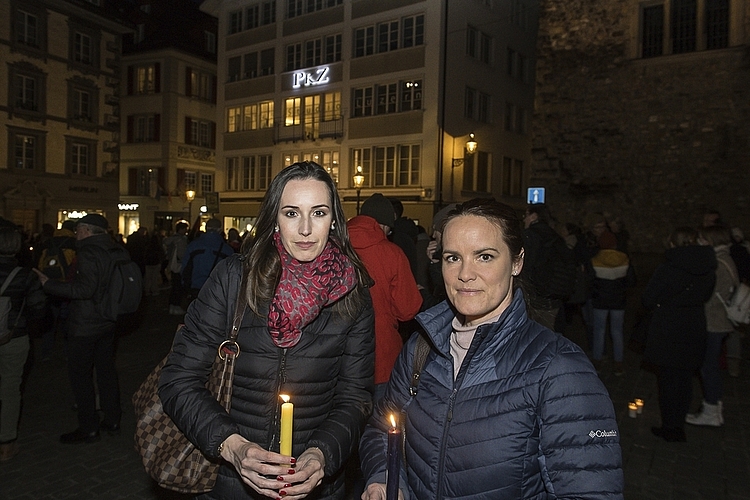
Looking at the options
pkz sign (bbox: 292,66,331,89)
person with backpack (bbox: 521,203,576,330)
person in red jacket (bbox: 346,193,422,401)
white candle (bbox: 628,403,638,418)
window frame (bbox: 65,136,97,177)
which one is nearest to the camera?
person in red jacket (bbox: 346,193,422,401)

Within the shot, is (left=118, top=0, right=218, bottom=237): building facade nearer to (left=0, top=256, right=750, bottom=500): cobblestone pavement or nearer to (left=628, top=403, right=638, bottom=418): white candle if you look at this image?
(left=0, top=256, right=750, bottom=500): cobblestone pavement

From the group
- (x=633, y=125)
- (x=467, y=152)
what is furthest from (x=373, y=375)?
(x=467, y=152)

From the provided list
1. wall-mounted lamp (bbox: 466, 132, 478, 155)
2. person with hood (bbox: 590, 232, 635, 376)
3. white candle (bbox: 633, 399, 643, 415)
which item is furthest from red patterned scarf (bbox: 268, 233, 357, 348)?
wall-mounted lamp (bbox: 466, 132, 478, 155)

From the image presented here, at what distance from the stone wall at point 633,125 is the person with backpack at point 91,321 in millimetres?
17662

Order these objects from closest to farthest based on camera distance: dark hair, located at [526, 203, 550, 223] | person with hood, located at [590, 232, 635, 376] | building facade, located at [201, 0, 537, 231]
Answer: dark hair, located at [526, 203, 550, 223], person with hood, located at [590, 232, 635, 376], building facade, located at [201, 0, 537, 231]

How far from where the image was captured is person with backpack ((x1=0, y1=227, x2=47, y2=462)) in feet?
15.0

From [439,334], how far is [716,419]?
17.7 ft

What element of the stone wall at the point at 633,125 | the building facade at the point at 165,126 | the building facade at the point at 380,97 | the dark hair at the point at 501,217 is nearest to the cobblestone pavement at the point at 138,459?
the dark hair at the point at 501,217

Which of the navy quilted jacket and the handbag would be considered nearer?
the navy quilted jacket

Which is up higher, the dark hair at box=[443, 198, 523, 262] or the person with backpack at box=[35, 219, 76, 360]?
the dark hair at box=[443, 198, 523, 262]

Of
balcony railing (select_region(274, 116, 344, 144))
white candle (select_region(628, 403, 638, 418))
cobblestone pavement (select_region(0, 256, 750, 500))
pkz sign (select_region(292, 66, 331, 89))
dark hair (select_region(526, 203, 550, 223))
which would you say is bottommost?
cobblestone pavement (select_region(0, 256, 750, 500))

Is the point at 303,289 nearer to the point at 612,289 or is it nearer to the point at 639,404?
the point at 639,404

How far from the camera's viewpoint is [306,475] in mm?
1960

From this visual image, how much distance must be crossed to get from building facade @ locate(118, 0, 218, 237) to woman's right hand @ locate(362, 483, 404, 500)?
109 ft
